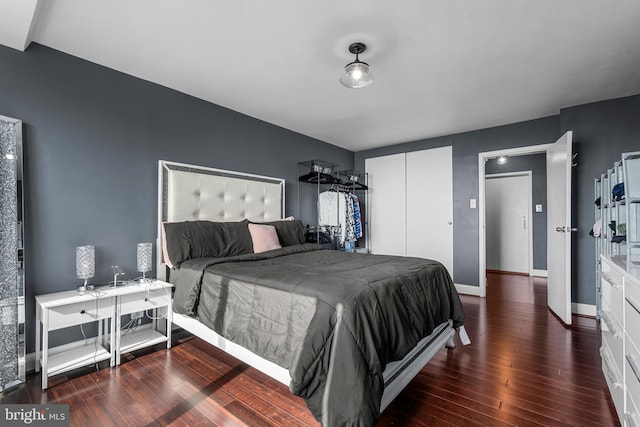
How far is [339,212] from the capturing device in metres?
4.87

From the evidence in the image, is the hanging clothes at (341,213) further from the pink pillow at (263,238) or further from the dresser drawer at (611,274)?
the dresser drawer at (611,274)

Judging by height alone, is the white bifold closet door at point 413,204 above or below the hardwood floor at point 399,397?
above

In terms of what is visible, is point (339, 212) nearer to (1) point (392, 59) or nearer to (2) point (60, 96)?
(1) point (392, 59)

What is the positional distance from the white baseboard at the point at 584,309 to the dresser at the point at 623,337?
192cm

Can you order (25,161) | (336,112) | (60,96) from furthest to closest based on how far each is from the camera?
(336,112)
(60,96)
(25,161)

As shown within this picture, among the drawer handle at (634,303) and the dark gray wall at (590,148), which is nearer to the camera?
the drawer handle at (634,303)

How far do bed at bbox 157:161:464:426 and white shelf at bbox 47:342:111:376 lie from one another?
0.56 meters

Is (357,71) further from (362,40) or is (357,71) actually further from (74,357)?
(74,357)

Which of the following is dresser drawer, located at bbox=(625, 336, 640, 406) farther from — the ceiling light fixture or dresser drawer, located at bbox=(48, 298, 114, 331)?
dresser drawer, located at bbox=(48, 298, 114, 331)

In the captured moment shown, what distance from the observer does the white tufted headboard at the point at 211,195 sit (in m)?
2.84

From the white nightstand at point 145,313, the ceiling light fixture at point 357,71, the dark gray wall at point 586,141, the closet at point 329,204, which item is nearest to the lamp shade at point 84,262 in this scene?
the white nightstand at point 145,313

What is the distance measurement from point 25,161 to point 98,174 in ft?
1.45

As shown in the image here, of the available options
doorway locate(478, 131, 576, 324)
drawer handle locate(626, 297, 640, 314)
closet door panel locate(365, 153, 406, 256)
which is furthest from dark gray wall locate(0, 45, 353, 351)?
doorway locate(478, 131, 576, 324)

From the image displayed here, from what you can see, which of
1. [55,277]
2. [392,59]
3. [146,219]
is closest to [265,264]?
[146,219]
